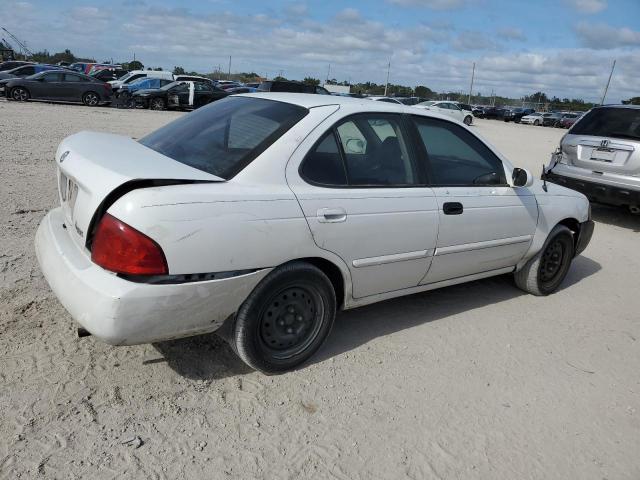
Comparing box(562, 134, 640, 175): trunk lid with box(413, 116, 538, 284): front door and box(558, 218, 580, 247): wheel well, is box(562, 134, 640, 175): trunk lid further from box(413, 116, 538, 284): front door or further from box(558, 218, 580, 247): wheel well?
box(413, 116, 538, 284): front door

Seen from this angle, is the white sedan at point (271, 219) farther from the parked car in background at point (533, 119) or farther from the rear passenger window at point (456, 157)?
the parked car in background at point (533, 119)

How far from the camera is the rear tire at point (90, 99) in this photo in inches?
876

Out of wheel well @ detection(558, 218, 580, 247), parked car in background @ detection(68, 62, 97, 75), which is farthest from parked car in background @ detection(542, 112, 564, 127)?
wheel well @ detection(558, 218, 580, 247)

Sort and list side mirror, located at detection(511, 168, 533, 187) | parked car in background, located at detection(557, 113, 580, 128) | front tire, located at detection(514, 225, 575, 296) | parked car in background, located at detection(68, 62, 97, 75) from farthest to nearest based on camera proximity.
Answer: parked car in background, located at detection(557, 113, 580, 128) < parked car in background, located at detection(68, 62, 97, 75) < front tire, located at detection(514, 225, 575, 296) < side mirror, located at detection(511, 168, 533, 187)

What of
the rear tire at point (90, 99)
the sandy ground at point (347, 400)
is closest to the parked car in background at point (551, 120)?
the rear tire at point (90, 99)

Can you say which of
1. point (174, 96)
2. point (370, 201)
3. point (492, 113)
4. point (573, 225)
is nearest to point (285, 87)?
point (370, 201)

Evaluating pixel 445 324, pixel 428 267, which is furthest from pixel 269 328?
pixel 445 324

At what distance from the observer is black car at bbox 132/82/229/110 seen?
78.8 ft

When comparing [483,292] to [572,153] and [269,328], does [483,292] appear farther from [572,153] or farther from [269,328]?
[572,153]

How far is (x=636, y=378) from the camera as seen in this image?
3.63 meters

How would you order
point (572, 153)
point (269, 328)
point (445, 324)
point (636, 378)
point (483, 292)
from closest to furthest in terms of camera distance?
point (269, 328), point (636, 378), point (445, 324), point (483, 292), point (572, 153)

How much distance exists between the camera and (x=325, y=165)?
3191 millimetres

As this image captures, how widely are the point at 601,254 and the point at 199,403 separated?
5584 mm

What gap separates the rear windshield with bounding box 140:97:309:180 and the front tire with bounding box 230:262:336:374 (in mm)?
670
